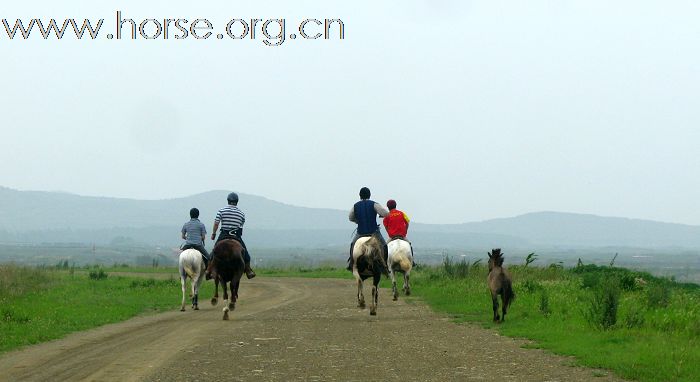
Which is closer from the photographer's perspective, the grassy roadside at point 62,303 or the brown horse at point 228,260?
the grassy roadside at point 62,303

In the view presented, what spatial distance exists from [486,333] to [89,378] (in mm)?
8422

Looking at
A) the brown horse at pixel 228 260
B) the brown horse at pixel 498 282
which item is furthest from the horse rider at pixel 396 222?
the brown horse at pixel 498 282

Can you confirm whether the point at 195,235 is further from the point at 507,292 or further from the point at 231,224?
the point at 507,292

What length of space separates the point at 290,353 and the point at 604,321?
668 centimetres

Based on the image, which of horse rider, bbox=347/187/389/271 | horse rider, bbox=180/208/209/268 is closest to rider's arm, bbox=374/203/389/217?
horse rider, bbox=347/187/389/271

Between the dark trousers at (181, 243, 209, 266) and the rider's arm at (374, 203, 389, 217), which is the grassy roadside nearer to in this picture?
the dark trousers at (181, 243, 209, 266)

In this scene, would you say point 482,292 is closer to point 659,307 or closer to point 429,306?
point 429,306

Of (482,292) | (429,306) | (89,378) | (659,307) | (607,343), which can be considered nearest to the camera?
(89,378)

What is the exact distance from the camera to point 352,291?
1351 inches

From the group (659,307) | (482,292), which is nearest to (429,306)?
(482,292)

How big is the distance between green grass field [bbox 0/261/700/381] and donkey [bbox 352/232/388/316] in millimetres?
2007

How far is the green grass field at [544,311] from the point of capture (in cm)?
1484

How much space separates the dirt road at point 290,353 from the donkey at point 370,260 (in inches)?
30.8

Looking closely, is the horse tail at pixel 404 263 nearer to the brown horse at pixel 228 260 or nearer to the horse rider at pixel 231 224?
the horse rider at pixel 231 224
